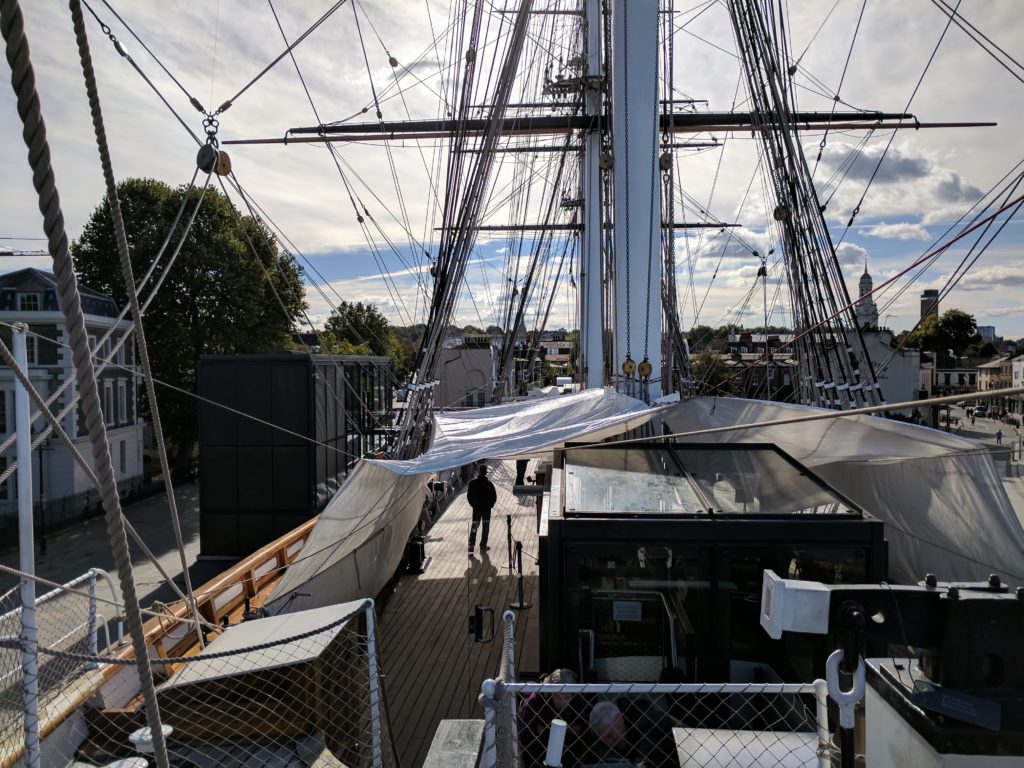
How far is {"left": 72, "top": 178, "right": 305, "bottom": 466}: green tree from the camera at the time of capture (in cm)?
2600

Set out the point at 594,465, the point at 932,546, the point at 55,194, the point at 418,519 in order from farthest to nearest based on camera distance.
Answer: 1. the point at 418,519
2. the point at 594,465
3. the point at 932,546
4. the point at 55,194

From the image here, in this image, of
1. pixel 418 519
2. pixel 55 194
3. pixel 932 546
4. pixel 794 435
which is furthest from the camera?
pixel 418 519

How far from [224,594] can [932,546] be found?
558 cm

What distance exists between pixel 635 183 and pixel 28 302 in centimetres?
2467

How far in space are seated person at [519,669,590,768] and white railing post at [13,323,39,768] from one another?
2.18 m

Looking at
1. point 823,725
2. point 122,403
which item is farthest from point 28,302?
point 823,725

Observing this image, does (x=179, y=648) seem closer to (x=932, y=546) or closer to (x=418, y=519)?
(x=418, y=519)

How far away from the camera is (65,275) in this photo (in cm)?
137

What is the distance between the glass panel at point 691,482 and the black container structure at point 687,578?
4 cm

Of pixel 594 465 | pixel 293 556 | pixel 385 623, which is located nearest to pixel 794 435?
pixel 594 465

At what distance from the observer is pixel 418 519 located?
1022 cm

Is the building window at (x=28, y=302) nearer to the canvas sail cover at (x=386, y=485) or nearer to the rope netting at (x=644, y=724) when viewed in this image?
the canvas sail cover at (x=386, y=485)

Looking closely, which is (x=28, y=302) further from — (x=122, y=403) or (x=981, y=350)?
(x=981, y=350)

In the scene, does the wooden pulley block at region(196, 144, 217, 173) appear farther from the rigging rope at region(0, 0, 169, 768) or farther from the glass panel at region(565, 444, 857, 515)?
the rigging rope at region(0, 0, 169, 768)
